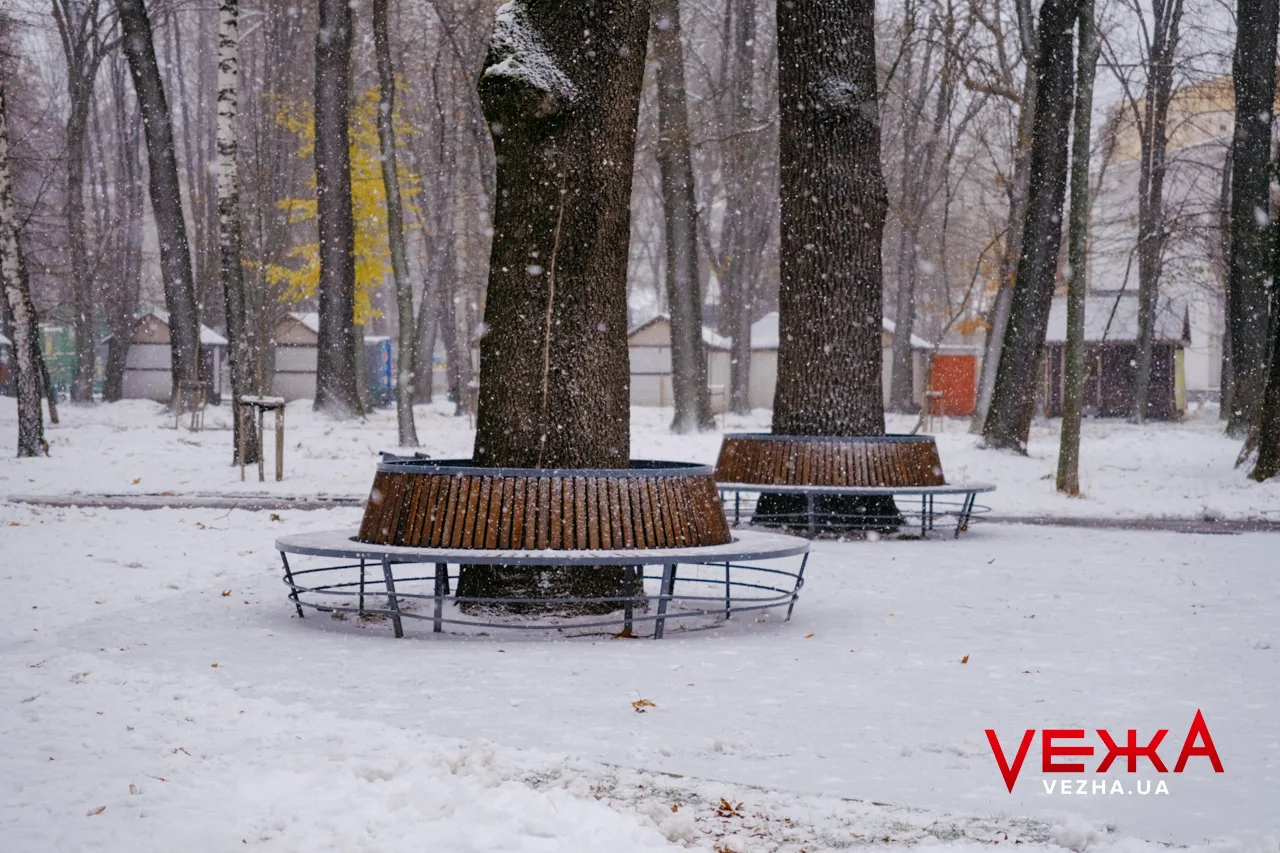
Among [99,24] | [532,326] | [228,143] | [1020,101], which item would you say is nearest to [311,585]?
[532,326]

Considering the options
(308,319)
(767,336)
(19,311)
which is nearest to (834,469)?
(19,311)

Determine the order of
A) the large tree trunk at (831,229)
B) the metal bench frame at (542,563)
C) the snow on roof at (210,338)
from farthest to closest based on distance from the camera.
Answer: the snow on roof at (210,338) → the large tree trunk at (831,229) → the metal bench frame at (542,563)

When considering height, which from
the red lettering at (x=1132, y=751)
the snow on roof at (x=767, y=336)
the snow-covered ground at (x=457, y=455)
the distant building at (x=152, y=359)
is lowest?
the snow-covered ground at (x=457, y=455)

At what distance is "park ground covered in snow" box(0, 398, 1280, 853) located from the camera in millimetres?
4074

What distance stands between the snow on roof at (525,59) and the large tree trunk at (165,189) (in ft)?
64.7

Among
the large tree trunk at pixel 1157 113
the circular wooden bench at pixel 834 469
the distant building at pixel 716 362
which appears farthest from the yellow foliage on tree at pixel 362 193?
the circular wooden bench at pixel 834 469

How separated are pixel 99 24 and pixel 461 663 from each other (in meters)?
31.3

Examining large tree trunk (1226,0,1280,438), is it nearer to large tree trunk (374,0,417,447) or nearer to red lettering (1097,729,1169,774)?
large tree trunk (374,0,417,447)

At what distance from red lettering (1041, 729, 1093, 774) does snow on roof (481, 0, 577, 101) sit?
4405 millimetres

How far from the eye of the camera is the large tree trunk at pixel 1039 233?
755 inches

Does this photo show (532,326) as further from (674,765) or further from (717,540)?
(674,765)

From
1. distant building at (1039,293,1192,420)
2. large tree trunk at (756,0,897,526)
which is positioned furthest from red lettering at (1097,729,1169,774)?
distant building at (1039,293,1192,420)

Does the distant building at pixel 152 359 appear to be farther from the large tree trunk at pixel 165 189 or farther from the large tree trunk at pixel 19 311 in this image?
the large tree trunk at pixel 19 311

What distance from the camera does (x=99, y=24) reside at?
33.3 metres
